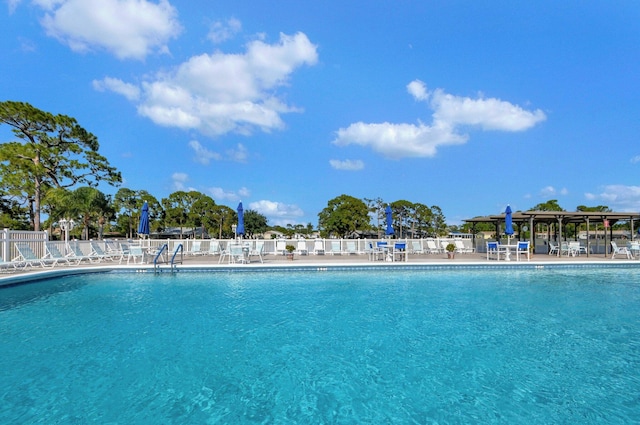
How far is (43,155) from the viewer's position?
2245cm

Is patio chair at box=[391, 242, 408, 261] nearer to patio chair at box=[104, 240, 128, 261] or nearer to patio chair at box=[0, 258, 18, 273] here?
patio chair at box=[104, 240, 128, 261]

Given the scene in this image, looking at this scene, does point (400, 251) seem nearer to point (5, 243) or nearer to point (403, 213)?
point (5, 243)

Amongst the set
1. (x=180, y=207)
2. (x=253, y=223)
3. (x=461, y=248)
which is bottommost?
(x=461, y=248)

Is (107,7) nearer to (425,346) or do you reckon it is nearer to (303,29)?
(303,29)

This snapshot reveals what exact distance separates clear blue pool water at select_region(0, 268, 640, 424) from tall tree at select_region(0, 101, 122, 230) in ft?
60.0

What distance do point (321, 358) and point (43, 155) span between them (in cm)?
2588

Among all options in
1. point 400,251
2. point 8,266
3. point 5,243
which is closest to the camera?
point 8,266

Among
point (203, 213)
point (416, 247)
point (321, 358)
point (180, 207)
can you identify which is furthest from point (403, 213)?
point (321, 358)

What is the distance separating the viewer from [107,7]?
11.8 metres

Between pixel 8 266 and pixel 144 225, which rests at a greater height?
pixel 144 225

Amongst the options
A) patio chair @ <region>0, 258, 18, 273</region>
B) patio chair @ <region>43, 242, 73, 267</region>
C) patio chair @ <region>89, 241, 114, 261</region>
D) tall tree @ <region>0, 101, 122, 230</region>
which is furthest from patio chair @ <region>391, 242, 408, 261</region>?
tall tree @ <region>0, 101, 122, 230</region>

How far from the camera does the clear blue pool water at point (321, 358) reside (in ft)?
9.95

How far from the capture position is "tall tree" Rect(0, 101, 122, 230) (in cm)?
2130

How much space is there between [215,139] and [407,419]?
29931mm
